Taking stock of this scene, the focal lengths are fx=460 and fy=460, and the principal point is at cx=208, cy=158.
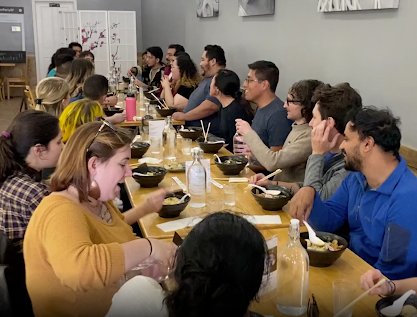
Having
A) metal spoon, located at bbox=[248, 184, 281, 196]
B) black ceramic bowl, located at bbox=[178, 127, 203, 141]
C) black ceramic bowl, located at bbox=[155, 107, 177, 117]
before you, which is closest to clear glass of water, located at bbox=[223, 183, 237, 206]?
metal spoon, located at bbox=[248, 184, 281, 196]

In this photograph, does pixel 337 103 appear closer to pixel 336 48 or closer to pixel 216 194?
pixel 216 194

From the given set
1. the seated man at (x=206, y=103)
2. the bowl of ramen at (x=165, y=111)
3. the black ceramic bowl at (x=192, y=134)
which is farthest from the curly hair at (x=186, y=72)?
the black ceramic bowl at (x=192, y=134)

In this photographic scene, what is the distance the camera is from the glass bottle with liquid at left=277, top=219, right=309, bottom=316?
54.4 inches

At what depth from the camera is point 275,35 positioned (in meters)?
4.78

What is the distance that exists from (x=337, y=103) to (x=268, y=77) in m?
1.21

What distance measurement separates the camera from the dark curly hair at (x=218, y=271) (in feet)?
2.73

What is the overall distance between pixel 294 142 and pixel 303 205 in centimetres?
98

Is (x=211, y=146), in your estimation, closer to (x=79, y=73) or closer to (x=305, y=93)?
(x=305, y=93)

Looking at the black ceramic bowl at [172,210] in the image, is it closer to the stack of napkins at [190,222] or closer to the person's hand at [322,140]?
the stack of napkins at [190,222]

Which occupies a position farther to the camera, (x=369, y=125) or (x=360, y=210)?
(x=360, y=210)

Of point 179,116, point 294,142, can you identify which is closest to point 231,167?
point 294,142

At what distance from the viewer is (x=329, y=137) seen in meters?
2.42

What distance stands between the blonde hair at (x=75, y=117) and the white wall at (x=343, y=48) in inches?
75.5

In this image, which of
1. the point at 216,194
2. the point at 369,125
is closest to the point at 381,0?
the point at 369,125
